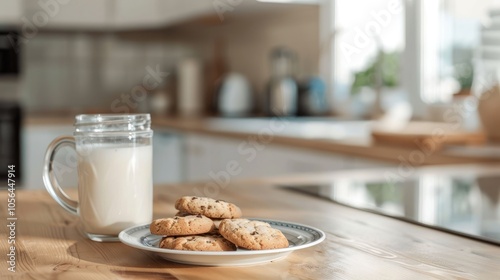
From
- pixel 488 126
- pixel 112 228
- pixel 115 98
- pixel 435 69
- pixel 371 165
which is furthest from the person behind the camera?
pixel 115 98

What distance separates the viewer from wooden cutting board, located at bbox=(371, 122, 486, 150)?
2.35 meters

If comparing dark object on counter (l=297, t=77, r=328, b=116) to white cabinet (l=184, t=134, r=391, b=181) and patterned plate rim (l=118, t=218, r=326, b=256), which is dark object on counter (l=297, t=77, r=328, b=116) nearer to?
white cabinet (l=184, t=134, r=391, b=181)

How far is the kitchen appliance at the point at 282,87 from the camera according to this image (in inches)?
145

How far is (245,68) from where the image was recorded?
4480 millimetres

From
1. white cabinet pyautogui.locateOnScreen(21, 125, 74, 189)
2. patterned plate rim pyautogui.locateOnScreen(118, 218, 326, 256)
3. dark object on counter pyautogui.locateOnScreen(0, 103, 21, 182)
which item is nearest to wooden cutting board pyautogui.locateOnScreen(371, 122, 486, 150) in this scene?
patterned plate rim pyautogui.locateOnScreen(118, 218, 326, 256)

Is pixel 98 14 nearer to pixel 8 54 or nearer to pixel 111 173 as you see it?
pixel 8 54

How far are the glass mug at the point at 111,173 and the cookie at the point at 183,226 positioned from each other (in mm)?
128

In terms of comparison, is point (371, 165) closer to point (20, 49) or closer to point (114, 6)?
point (114, 6)

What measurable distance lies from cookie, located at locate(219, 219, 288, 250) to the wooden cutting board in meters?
1.70

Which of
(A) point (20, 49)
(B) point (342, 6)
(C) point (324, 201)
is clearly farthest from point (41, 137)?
(C) point (324, 201)

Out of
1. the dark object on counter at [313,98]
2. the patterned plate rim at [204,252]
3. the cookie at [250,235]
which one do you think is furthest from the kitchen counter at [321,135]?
the cookie at [250,235]

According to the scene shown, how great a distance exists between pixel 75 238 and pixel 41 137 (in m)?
3.12

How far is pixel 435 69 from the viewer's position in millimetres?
3051

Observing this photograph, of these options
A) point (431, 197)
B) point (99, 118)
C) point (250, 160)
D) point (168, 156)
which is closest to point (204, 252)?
point (99, 118)
